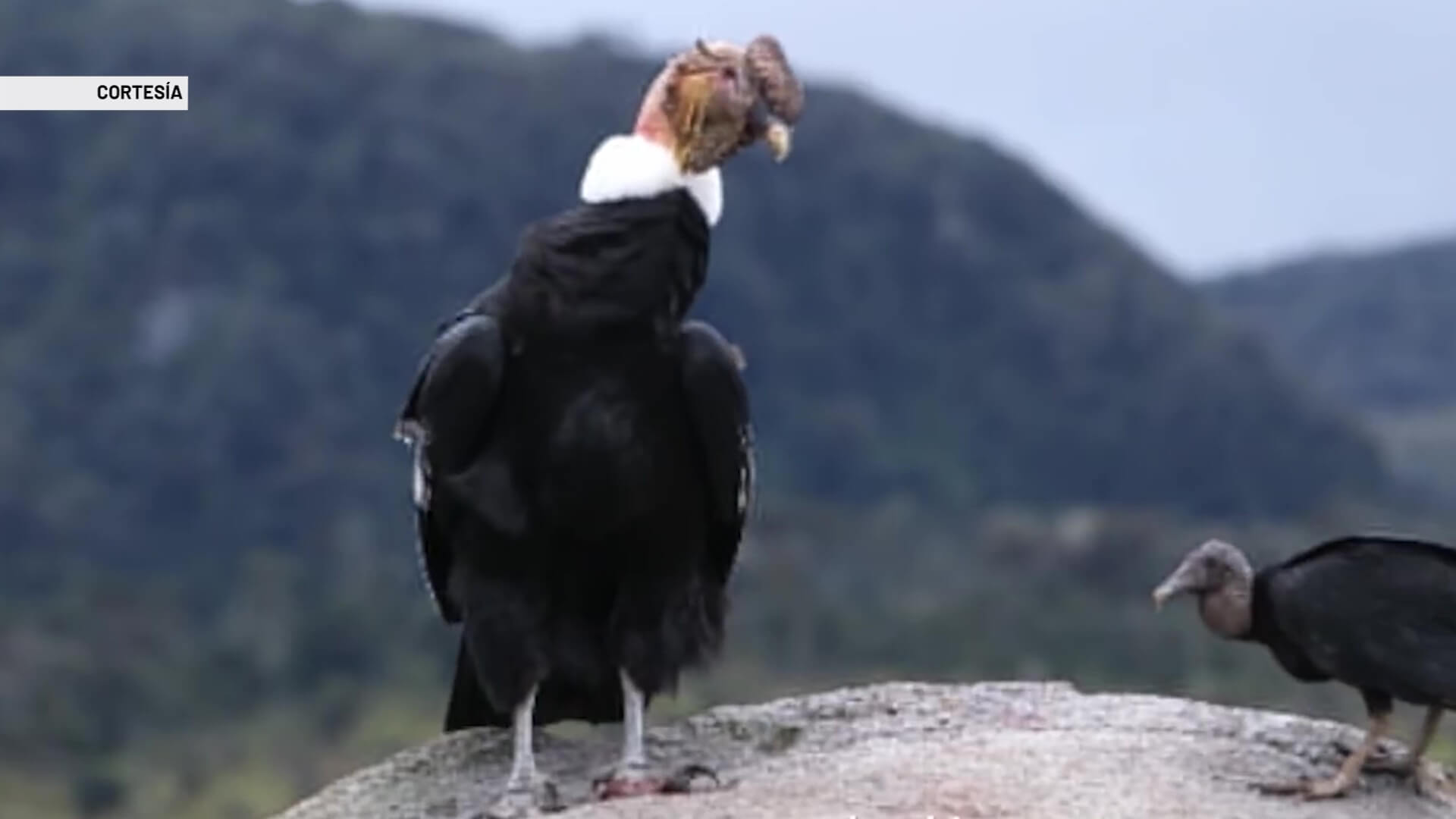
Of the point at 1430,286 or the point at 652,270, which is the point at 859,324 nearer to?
the point at 1430,286

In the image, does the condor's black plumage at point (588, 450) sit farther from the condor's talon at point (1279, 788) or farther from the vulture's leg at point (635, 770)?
the condor's talon at point (1279, 788)

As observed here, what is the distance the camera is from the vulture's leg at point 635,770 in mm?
7281

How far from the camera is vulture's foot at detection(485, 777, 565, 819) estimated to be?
7.30 meters

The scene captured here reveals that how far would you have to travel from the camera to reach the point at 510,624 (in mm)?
7473

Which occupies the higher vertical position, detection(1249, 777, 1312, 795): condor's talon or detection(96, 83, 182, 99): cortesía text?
detection(96, 83, 182, 99): cortesía text

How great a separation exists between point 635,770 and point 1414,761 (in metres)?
1.83

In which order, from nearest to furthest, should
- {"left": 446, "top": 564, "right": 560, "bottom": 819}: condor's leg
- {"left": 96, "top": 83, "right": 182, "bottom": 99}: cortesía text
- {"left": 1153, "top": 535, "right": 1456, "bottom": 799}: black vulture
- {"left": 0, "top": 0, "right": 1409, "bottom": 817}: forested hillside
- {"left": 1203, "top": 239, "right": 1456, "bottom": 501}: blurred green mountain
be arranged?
{"left": 1153, "top": 535, "right": 1456, "bottom": 799}: black vulture < {"left": 446, "top": 564, "right": 560, "bottom": 819}: condor's leg < {"left": 96, "top": 83, "right": 182, "bottom": 99}: cortesía text < {"left": 0, "top": 0, "right": 1409, "bottom": 817}: forested hillside < {"left": 1203, "top": 239, "right": 1456, "bottom": 501}: blurred green mountain

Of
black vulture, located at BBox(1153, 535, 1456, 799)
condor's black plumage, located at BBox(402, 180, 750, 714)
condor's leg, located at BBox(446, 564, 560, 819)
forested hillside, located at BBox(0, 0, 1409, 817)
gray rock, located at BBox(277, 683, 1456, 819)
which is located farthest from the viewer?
forested hillside, located at BBox(0, 0, 1409, 817)

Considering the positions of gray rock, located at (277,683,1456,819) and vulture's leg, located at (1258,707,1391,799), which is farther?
vulture's leg, located at (1258,707,1391,799)

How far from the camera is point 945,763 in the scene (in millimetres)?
7230

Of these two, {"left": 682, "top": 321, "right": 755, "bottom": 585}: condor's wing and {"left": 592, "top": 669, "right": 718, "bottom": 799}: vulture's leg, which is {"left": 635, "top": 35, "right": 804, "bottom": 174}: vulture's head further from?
{"left": 592, "top": 669, "right": 718, "bottom": 799}: vulture's leg

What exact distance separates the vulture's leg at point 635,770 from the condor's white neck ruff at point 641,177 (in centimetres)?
116

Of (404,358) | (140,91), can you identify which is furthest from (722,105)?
(404,358)

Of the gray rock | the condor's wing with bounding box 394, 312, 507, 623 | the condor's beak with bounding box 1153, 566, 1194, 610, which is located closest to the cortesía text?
the gray rock
